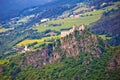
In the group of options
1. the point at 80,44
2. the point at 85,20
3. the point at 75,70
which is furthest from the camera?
the point at 85,20

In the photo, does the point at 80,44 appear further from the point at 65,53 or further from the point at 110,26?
the point at 110,26

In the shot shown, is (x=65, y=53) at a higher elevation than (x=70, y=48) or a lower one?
lower

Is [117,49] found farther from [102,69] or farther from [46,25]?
[46,25]

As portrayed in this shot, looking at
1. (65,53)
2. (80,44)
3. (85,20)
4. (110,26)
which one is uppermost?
(85,20)

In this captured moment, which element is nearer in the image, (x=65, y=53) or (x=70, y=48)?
(x=70, y=48)

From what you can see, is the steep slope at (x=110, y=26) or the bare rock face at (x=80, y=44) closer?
the bare rock face at (x=80, y=44)

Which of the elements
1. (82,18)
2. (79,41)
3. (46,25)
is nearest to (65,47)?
(79,41)

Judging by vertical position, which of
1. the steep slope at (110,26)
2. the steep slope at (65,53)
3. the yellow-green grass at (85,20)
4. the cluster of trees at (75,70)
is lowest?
the cluster of trees at (75,70)

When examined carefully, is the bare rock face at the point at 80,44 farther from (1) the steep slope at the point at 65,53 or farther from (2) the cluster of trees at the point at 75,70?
(2) the cluster of trees at the point at 75,70

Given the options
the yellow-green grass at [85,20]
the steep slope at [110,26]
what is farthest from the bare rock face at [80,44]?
the yellow-green grass at [85,20]

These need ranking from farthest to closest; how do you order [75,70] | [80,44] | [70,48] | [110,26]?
[110,26] → [70,48] → [80,44] → [75,70]

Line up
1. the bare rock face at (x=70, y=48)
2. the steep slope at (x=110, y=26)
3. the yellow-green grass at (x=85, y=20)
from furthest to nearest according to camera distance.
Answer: the yellow-green grass at (x=85, y=20) < the steep slope at (x=110, y=26) < the bare rock face at (x=70, y=48)

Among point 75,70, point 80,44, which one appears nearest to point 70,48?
point 80,44
